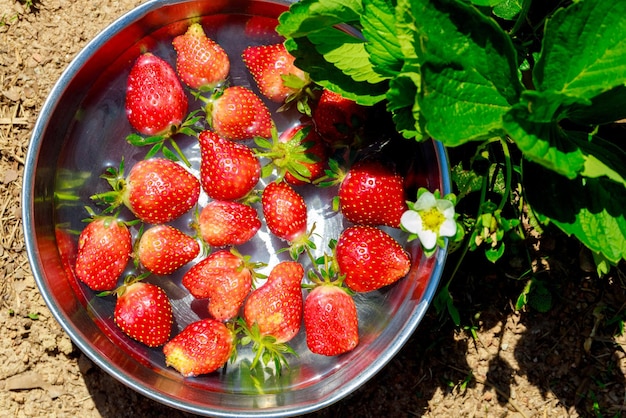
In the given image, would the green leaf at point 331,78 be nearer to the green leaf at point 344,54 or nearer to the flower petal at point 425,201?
the green leaf at point 344,54

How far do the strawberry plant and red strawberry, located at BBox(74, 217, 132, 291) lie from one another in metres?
0.44

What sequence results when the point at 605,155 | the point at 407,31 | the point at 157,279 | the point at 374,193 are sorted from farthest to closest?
the point at 157,279 → the point at 374,193 → the point at 605,155 → the point at 407,31

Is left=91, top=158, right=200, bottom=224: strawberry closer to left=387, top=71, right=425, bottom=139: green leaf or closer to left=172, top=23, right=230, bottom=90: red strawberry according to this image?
left=172, top=23, right=230, bottom=90: red strawberry

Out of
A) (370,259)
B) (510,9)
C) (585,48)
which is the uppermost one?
(585,48)

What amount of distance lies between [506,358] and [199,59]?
2.61ft

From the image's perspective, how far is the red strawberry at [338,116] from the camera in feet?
4.08

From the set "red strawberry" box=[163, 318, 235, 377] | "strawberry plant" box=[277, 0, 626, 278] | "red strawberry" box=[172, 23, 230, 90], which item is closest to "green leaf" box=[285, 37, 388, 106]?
"strawberry plant" box=[277, 0, 626, 278]

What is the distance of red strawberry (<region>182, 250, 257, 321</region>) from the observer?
51.2 inches

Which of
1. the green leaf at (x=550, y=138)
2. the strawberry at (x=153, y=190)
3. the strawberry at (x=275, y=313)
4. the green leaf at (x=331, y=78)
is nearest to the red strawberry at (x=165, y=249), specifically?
the strawberry at (x=153, y=190)

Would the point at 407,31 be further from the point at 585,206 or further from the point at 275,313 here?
the point at 275,313

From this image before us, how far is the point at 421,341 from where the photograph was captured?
4.78 feet

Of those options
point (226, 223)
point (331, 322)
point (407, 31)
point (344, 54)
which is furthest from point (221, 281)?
point (407, 31)

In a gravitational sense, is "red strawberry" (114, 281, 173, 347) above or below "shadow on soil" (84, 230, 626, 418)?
above

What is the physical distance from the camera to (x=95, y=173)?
4.44ft
